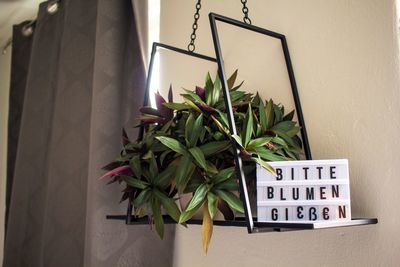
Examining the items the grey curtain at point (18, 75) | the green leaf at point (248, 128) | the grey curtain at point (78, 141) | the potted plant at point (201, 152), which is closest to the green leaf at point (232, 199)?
the potted plant at point (201, 152)

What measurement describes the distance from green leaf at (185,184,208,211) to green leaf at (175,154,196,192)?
4 cm

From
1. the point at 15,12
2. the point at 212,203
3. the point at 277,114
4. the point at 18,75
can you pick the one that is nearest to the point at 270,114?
the point at 277,114

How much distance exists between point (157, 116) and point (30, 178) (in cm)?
108

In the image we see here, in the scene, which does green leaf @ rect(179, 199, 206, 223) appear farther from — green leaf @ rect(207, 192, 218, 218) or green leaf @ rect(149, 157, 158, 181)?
green leaf @ rect(149, 157, 158, 181)

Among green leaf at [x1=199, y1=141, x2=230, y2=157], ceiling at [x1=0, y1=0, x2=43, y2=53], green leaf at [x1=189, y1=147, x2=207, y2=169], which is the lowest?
green leaf at [x1=189, y1=147, x2=207, y2=169]

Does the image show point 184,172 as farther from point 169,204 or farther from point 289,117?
point 289,117

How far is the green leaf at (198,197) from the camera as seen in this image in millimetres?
842

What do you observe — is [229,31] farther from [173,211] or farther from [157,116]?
[173,211]

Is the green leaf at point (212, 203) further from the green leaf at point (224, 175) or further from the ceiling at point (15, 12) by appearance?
the ceiling at point (15, 12)

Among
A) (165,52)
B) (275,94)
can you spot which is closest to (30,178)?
(165,52)

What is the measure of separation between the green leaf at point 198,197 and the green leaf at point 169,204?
7cm

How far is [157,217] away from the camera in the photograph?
93 cm

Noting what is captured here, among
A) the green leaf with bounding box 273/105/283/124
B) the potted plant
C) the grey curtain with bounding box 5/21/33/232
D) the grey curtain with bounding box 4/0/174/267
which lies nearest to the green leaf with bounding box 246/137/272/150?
the potted plant

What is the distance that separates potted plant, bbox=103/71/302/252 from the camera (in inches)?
33.7
